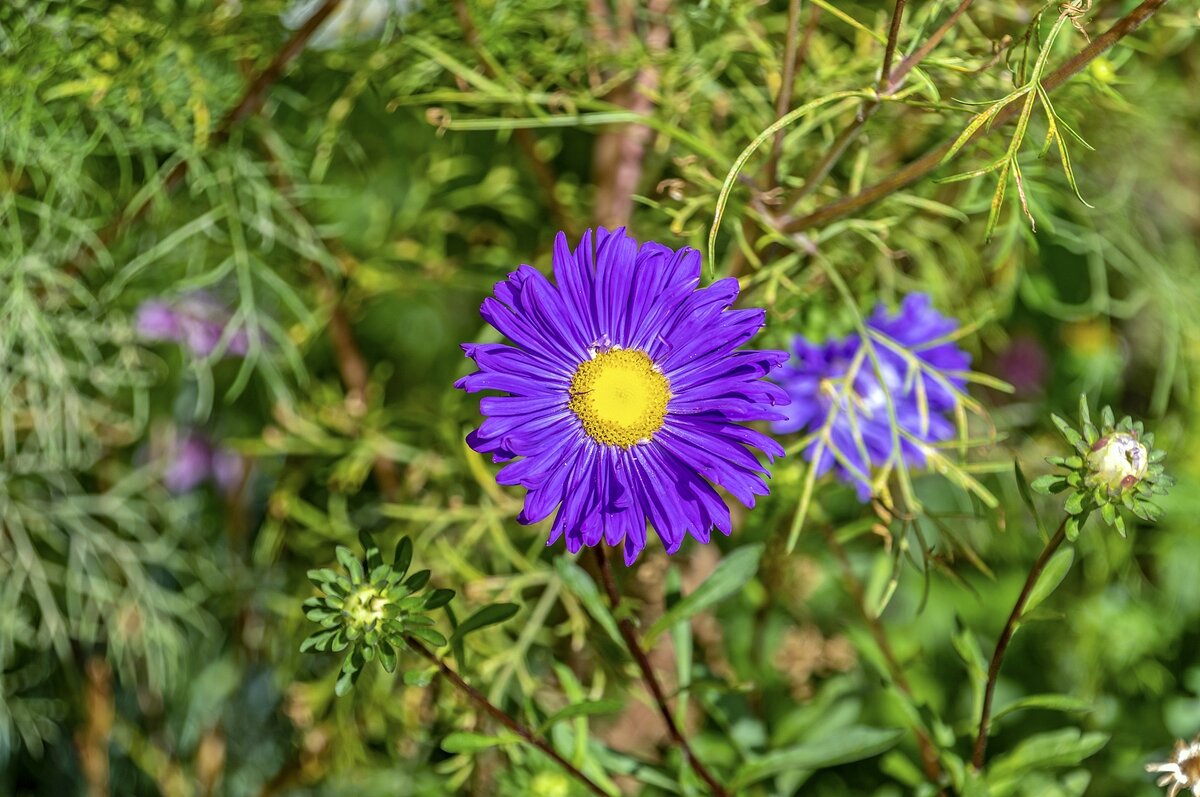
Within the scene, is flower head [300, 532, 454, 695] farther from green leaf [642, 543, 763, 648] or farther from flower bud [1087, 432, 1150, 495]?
flower bud [1087, 432, 1150, 495]

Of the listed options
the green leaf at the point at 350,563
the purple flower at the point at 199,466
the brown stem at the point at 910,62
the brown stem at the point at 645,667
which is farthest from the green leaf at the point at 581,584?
the purple flower at the point at 199,466

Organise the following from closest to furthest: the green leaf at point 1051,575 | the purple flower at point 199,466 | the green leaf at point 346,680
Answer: the green leaf at point 346,680
the green leaf at point 1051,575
the purple flower at point 199,466

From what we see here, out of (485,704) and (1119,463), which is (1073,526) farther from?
(485,704)

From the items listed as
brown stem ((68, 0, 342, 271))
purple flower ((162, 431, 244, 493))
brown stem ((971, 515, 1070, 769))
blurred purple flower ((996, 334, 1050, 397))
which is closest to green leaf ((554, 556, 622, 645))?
brown stem ((971, 515, 1070, 769))

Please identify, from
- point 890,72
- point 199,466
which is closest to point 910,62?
point 890,72

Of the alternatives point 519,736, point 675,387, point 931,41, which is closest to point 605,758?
point 519,736

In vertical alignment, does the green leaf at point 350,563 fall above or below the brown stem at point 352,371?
above

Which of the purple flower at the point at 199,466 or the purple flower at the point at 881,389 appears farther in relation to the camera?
the purple flower at the point at 199,466

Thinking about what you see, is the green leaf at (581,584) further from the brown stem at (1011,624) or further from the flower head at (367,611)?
the brown stem at (1011,624)
